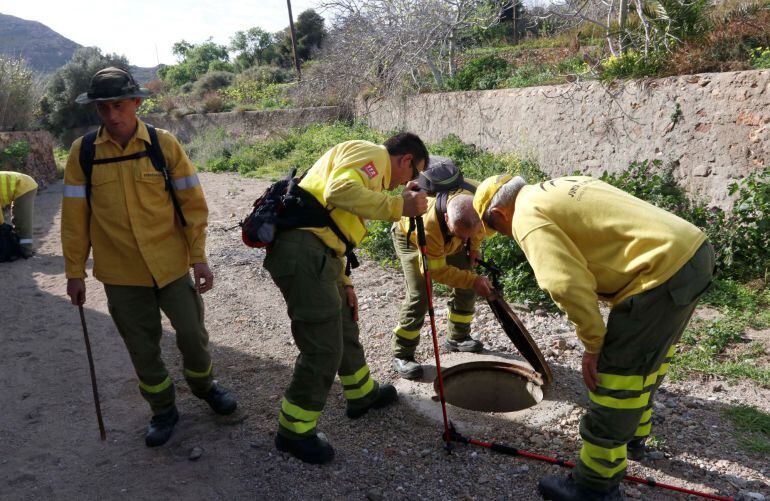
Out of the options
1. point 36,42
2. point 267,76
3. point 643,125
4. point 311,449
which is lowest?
point 311,449

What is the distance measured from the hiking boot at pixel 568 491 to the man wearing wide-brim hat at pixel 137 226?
7.09 ft

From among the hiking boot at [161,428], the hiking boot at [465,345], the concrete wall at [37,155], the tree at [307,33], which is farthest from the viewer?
the tree at [307,33]

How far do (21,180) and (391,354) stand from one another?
637 cm

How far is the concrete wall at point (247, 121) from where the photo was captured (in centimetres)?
1812

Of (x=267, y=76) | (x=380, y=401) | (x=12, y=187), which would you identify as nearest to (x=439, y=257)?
(x=380, y=401)

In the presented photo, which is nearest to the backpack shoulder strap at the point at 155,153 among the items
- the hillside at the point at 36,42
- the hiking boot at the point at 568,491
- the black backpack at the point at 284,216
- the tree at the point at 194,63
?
the black backpack at the point at 284,216

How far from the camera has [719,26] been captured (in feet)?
22.7

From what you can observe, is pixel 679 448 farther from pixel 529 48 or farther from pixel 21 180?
pixel 529 48

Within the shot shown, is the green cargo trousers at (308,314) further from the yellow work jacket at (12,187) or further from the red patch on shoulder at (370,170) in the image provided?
the yellow work jacket at (12,187)

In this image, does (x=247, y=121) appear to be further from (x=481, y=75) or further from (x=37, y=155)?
(x=481, y=75)

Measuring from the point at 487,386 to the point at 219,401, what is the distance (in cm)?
202

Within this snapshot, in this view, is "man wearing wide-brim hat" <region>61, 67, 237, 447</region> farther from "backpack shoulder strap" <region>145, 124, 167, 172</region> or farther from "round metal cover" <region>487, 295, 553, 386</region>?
"round metal cover" <region>487, 295, 553, 386</region>

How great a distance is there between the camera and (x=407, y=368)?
14.1ft

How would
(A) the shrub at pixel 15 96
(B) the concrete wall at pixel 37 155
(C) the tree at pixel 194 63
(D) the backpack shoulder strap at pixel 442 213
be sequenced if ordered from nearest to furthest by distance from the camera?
1. (D) the backpack shoulder strap at pixel 442 213
2. (B) the concrete wall at pixel 37 155
3. (A) the shrub at pixel 15 96
4. (C) the tree at pixel 194 63
